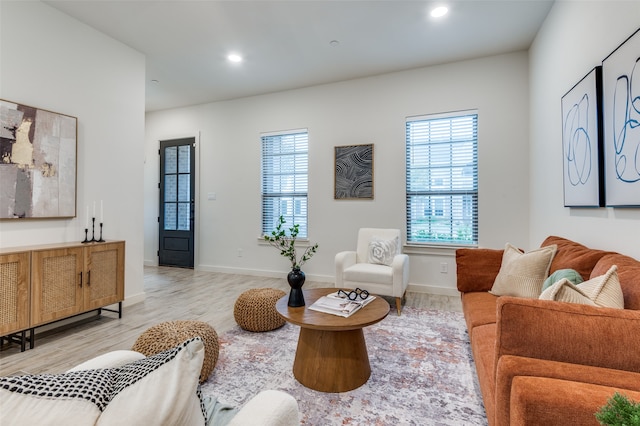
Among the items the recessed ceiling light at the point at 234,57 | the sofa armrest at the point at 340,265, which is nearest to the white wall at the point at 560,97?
the sofa armrest at the point at 340,265

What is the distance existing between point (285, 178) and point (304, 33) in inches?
88.4

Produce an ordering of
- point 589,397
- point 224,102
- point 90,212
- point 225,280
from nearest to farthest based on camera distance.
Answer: point 589,397, point 90,212, point 225,280, point 224,102

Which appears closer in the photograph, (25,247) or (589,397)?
(589,397)

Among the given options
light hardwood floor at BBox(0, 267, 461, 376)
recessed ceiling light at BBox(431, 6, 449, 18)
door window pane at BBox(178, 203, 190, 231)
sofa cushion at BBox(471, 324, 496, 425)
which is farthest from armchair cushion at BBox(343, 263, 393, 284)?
door window pane at BBox(178, 203, 190, 231)

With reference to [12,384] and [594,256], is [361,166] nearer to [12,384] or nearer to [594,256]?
[594,256]

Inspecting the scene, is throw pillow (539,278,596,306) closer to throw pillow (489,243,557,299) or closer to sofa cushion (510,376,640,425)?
sofa cushion (510,376,640,425)

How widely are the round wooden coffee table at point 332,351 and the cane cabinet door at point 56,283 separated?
2.10 m

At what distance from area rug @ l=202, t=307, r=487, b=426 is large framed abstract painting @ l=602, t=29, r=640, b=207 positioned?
1455 mm

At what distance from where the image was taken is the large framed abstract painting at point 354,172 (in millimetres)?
4484

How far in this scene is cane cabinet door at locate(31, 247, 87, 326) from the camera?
8.25 feet

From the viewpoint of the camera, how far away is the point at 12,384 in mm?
560

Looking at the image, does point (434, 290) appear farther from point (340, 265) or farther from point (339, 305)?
point (339, 305)

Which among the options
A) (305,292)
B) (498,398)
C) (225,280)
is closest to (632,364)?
(498,398)

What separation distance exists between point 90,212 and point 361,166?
3361 millimetres
